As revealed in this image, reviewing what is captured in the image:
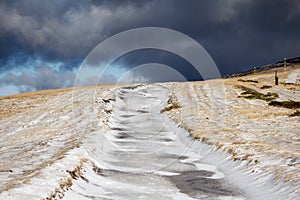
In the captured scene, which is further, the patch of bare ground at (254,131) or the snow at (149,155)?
the patch of bare ground at (254,131)

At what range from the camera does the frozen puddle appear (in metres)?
11.0

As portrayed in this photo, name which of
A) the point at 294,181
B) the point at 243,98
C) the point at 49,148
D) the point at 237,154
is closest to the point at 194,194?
Answer: the point at 294,181

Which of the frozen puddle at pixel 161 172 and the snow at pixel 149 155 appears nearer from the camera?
the snow at pixel 149 155

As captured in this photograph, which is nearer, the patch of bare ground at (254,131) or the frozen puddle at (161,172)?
the frozen puddle at (161,172)

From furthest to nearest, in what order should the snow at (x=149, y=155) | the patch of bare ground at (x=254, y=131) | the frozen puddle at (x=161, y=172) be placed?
the patch of bare ground at (x=254, y=131), the frozen puddle at (x=161, y=172), the snow at (x=149, y=155)

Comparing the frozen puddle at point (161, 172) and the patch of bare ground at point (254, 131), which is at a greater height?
the patch of bare ground at point (254, 131)

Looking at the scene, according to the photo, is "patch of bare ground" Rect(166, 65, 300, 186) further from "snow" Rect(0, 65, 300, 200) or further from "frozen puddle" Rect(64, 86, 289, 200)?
"frozen puddle" Rect(64, 86, 289, 200)

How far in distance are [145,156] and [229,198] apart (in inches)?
283

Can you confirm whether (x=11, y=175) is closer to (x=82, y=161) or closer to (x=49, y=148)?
(x=82, y=161)

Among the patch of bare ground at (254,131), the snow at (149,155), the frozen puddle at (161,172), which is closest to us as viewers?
the snow at (149,155)

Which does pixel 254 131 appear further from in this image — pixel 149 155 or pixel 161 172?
pixel 161 172

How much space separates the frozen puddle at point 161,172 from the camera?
36.0 ft

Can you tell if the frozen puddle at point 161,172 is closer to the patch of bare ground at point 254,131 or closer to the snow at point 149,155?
the snow at point 149,155

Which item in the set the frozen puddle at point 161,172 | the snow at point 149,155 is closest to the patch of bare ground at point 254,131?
the snow at point 149,155
